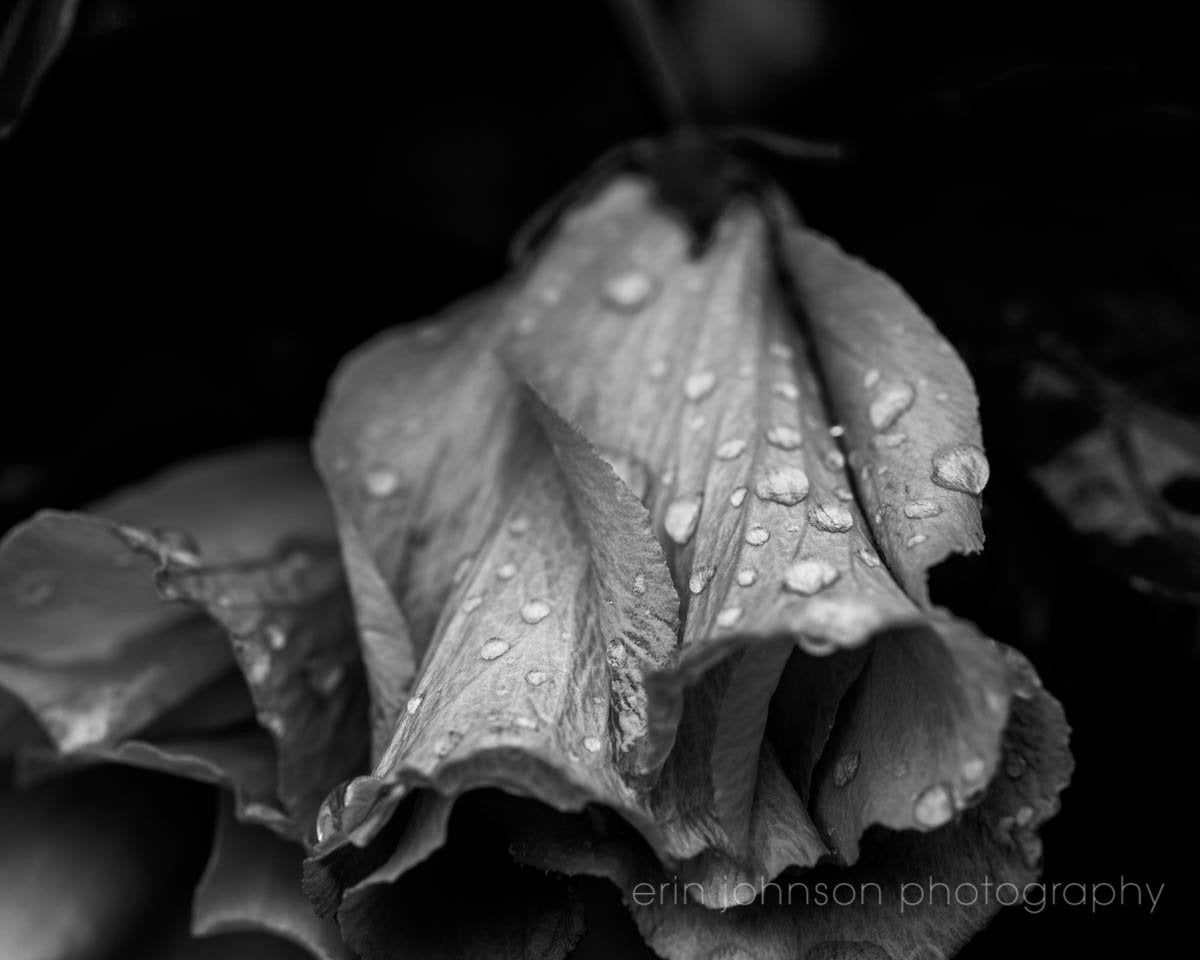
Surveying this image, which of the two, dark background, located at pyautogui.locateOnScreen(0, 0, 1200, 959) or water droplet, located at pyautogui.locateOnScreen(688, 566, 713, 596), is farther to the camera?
dark background, located at pyautogui.locateOnScreen(0, 0, 1200, 959)

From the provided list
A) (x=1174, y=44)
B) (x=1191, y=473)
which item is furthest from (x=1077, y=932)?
(x=1174, y=44)

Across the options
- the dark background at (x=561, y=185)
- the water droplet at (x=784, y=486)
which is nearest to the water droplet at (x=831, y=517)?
the water droplet at (x=784, y=486)

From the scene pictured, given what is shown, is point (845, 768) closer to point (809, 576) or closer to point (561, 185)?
point (809, 576)

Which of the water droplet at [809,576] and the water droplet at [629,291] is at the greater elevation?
the water droplet at [629,291]

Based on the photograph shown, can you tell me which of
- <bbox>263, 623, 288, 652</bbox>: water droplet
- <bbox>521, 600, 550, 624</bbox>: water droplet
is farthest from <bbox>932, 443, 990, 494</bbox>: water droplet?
<bbox>263, 623, 288, 652</bbox>: water droplet

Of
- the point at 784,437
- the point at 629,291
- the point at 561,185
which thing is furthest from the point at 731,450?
the point at 561,185

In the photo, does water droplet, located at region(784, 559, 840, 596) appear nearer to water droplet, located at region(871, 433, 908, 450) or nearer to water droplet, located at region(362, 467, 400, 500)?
water droplet, located at region(871, 433, 908, 450)

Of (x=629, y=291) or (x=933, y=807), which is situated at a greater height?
(x=629, y=291)

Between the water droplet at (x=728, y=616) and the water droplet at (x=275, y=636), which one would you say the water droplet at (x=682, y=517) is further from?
the water droplet at (x=275, y=636)
